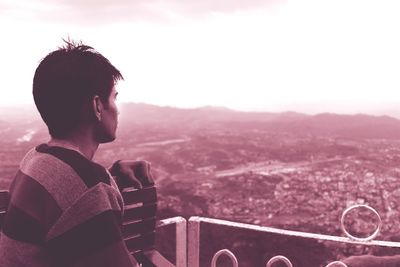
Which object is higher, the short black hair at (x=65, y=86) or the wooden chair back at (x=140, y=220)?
the short black hair at (x=65, y=86)

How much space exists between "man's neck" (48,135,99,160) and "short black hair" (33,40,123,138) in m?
0.02

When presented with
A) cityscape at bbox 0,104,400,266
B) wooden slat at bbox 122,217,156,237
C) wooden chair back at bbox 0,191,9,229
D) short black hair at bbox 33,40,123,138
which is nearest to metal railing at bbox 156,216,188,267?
wooden slat at bbox 122,217,156,237

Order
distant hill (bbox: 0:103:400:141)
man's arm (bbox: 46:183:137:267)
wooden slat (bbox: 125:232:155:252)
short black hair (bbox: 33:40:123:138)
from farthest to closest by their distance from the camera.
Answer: distant hill (bbox: 0:103:400:141) → wooden slat (bbox: 125:232:155:252) → short black hair (bbox: 33:40:123:138) → man's arm (bbox: 46:183:137:267)

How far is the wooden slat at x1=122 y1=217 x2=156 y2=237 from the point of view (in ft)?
5.48

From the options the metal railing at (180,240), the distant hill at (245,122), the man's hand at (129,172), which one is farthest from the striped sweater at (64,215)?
the distant hill at (245,122)

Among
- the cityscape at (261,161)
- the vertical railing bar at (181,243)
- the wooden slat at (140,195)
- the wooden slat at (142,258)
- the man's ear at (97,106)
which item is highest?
the man's ear at (97,106)

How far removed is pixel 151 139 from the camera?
28234 mm

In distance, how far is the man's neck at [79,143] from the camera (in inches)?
41.3

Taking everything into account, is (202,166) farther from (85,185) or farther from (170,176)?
(85,185)

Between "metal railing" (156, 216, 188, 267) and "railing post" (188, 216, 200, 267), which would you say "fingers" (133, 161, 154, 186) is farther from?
"railing post" (188, 216, 200, 267)

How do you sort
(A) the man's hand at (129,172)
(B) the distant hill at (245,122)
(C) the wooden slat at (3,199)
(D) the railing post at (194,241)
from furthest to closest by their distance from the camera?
(B) the distant hill at (245,122)
(D) the railing post at (194,241)
(A) the man's hand at (129,172)
(C) the wooden slat at (3,199)

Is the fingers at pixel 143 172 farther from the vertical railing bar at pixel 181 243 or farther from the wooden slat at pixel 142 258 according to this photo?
the vertical railing bar at pixel 181 243

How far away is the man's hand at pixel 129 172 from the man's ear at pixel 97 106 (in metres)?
0.51

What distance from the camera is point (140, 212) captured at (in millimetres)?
1720
